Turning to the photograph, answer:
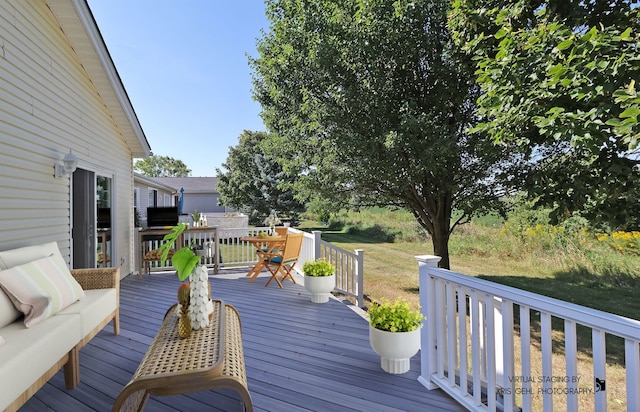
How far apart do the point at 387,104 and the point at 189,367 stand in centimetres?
501

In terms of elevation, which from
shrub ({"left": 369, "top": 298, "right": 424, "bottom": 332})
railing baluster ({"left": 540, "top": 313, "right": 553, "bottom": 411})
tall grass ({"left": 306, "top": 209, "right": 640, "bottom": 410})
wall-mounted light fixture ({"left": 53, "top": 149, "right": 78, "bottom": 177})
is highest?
wall-mounted light fixture ({"left": 53, "top": 149, "right": 78, "bottom": 177})

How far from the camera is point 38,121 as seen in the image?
3527 millimetres

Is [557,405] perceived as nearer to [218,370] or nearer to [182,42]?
[218,370]

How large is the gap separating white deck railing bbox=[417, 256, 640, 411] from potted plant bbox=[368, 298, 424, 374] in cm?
9

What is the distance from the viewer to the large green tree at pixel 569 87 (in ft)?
8.77

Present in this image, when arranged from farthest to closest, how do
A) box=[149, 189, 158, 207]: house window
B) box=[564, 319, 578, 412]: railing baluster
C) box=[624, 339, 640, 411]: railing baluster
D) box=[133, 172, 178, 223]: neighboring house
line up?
box=[149, 189, 158, 207]: house window → box=[133, 172, 178, 223]: neighboring house → box=[564, 319, 578, 412]: railing baluster → box=[624, 339, 640, 411]: railing baluster

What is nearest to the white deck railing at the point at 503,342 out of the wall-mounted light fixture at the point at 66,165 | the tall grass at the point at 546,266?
the tall grass at the point at 546,266

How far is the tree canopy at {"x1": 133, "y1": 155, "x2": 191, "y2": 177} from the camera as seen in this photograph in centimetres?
4238

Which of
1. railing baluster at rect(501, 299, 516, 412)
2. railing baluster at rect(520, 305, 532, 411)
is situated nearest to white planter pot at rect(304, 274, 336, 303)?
railing baluster at rect(501, 299, 516, 412)

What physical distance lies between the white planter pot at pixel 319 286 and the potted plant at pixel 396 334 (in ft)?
5.80

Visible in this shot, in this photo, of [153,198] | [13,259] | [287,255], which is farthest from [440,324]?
[153,198]

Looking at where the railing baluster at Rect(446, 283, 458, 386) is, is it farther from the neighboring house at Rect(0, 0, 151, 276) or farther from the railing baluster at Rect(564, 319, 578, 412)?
the neighboring house at Rect(0, 0, 151, 276)

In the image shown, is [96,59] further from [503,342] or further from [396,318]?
[503,342]

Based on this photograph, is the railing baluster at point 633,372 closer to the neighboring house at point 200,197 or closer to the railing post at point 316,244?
the railing post at point 316,244
